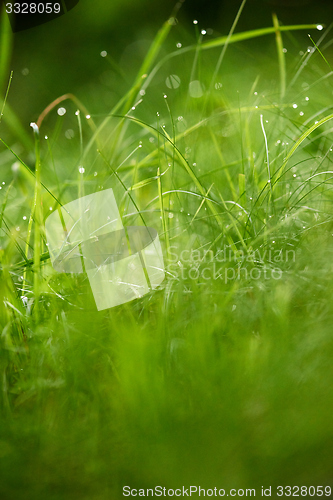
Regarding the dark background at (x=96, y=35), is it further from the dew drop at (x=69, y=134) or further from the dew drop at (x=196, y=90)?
the dew drop at (x=196, y=90)

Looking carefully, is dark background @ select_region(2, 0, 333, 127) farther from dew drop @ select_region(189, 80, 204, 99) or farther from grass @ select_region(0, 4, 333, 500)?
grass @ select_region(0, 4, 333, 500)

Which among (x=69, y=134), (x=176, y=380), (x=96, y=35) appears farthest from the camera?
(x=96, y=35)

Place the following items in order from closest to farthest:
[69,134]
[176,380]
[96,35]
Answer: [176,380]
[69,134]
[96,35]

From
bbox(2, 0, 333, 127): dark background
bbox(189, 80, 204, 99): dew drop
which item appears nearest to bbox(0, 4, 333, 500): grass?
bbox(189, 80, 204, 99): dew drop

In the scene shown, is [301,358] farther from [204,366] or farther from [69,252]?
[69,252]

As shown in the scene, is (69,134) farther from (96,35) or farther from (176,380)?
(176,380)

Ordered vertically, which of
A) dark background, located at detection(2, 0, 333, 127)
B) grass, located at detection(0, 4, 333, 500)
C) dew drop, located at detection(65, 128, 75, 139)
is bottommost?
grass, located at detection(0, 4, 333, 500)

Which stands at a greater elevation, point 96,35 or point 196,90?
point 96,35

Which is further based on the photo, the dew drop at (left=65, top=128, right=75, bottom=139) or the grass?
the dew drop at (left=65, top=128, right=75, bottom=139)

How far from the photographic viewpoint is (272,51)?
92cm

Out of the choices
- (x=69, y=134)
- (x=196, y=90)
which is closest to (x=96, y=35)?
(x=69, y=134)

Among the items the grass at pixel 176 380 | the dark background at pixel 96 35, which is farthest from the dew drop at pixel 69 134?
the grass at pixel 176 380

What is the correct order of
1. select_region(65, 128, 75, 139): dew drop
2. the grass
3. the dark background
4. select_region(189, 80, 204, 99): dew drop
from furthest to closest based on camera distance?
the dark background → select_region(65, 128, 75, 139): dew drop → select_region(189, 80, 204, 99): dew drop → the grass

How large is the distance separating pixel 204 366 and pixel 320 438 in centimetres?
9
